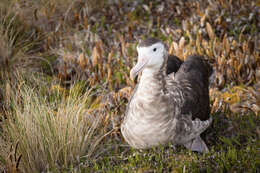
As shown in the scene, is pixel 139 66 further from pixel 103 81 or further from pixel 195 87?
pixel 103 81

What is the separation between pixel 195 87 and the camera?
348cm

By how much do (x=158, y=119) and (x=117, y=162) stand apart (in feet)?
1.79

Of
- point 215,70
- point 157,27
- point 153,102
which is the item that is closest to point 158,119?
point 153,102

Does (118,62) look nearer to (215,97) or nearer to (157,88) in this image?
(215,97)

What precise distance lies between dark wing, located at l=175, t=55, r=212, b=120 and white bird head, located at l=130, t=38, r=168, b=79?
51 cm

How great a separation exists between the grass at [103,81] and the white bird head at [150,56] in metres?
0.74

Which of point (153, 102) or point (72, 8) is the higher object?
point (72, 8)

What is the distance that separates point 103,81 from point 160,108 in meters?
1.76

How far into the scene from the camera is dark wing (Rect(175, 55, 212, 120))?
3.31 metres

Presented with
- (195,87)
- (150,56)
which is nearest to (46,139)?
(150,56)

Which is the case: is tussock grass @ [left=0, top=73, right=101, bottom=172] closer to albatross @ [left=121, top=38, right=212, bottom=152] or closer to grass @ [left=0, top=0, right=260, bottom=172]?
grass @ [left=0, top=0, right=260, bottom=172]

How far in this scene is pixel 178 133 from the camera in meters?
3.13

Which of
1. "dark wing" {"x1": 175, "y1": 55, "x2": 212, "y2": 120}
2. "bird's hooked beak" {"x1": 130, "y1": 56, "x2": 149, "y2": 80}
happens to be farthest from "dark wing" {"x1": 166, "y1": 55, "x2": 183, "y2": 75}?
"bird's hooked beak" {"x1": 130, "y1": 56, "x2": 149, "y2": 80}

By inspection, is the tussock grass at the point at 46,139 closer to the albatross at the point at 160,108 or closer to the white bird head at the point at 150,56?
the albatross at the point at 160,108
